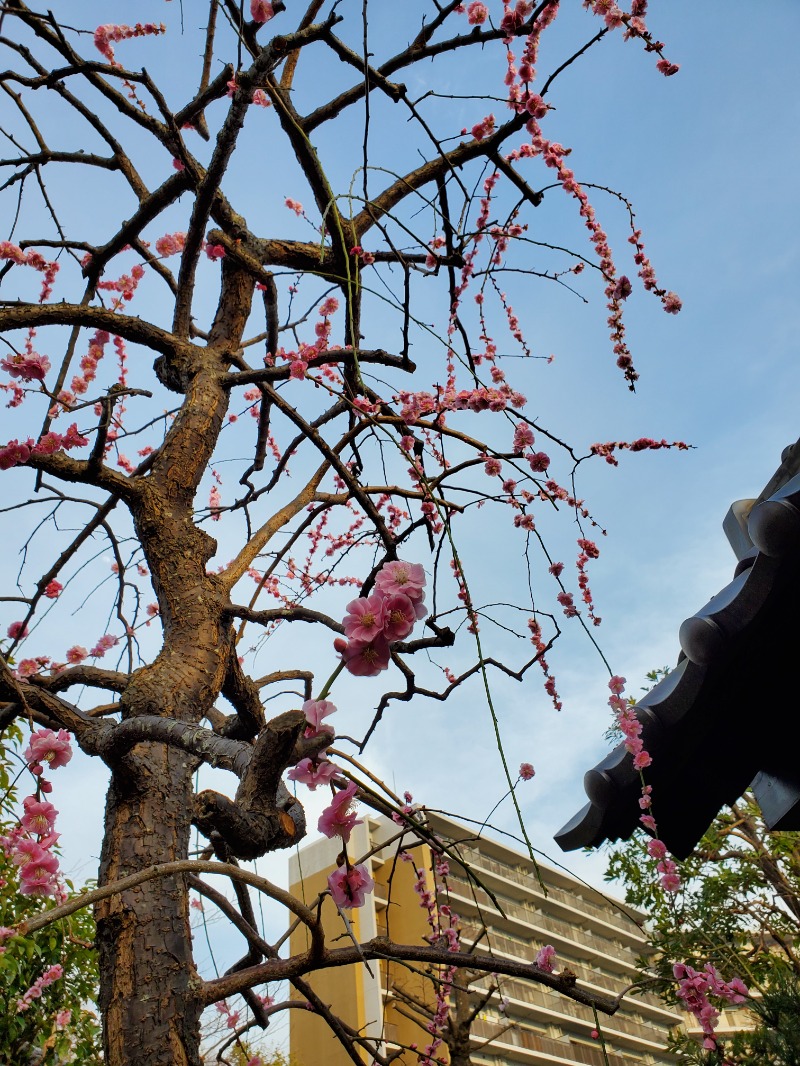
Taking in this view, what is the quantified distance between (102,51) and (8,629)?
2.68 m

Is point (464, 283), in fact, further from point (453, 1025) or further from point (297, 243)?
point (453, 1025)

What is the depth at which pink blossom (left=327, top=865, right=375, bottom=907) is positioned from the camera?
1.18 metres

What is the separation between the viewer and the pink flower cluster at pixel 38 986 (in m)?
3.80

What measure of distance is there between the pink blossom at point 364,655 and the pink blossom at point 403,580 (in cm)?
8

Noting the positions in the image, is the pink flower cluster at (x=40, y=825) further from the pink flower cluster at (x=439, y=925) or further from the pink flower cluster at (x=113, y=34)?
the pink flower cluster at (x=113, y=34)

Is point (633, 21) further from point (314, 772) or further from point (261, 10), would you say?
point (314, 772)

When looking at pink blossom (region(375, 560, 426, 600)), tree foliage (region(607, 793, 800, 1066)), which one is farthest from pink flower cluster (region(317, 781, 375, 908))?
tree foliage (region(607, 793, 800, 1066))

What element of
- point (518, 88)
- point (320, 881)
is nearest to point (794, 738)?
point (518, 88)

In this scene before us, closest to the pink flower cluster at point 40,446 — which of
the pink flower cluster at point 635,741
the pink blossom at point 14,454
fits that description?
the pink blossom at point 14,454

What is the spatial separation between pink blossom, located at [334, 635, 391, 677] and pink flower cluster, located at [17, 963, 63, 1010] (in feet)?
12.8

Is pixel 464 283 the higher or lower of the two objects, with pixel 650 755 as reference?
higher

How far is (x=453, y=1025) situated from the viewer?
4605 millimetres

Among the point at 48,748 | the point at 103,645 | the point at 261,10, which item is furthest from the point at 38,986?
the point at 261,10

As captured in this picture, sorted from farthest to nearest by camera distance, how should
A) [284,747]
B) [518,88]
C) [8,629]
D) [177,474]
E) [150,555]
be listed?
[8,629], [518,88], [177,474], [150,555], [284,747]
